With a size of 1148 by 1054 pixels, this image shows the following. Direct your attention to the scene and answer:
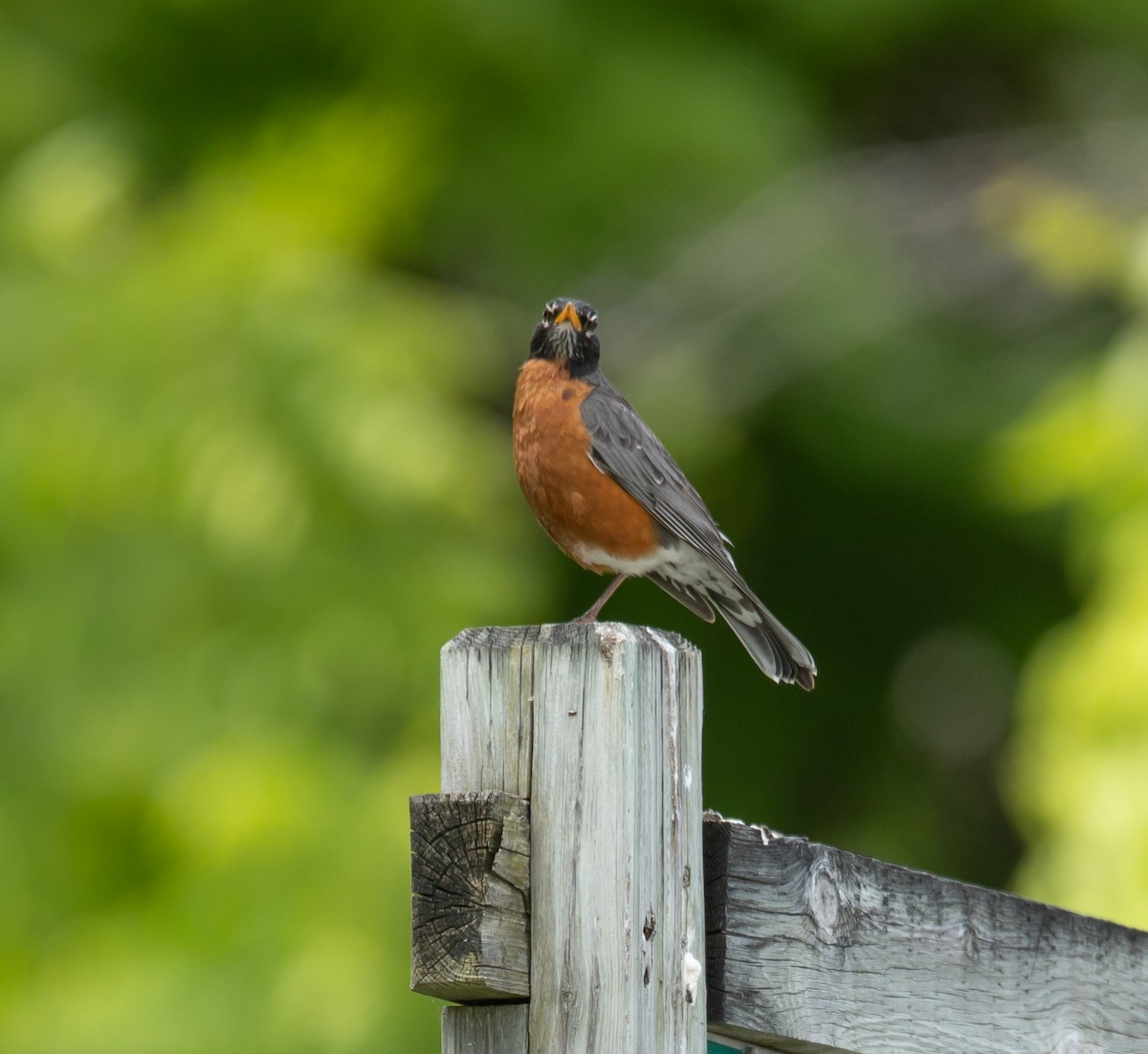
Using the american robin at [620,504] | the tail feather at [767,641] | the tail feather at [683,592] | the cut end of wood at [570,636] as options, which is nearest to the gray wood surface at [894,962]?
the cut end of wood at [570,636]

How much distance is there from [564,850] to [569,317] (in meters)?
2.98

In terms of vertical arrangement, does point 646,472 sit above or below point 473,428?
below

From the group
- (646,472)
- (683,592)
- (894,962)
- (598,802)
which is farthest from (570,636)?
(683,592)

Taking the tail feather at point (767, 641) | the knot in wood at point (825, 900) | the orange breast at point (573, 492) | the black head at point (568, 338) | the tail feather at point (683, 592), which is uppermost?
the black head at point (568, 338)

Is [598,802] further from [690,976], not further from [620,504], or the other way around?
[620,504]

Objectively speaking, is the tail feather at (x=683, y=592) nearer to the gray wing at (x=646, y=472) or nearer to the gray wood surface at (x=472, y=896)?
the gray wing at (x=646, y=472)

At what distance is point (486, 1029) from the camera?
1993 mm

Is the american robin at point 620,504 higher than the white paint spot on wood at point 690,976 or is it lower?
higher

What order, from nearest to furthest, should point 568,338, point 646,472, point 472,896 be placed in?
1. point 472,896
2. point 646,472
3. point 568,338

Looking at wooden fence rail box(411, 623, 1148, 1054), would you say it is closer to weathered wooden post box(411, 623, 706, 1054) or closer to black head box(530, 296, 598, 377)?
weathered wooden post box(411, 623, 706, 1054)

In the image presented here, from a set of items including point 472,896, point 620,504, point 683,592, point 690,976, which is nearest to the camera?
point 472,896

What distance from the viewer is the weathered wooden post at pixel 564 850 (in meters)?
1.95

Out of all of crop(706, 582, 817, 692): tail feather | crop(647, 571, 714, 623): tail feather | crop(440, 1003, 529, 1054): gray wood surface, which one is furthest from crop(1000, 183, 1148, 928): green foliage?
crop(440, 1003, 529, 1054): gray wood surface

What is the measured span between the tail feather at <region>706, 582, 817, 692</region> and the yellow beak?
3.27 ft
